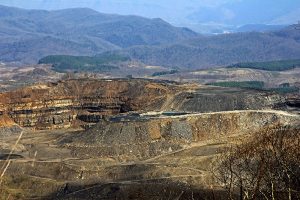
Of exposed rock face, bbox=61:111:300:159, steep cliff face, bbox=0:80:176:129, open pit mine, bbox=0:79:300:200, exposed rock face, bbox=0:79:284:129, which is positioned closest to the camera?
open pit mine, bbox=0:79:300:200

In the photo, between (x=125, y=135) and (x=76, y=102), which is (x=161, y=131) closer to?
(x=125, y=135)

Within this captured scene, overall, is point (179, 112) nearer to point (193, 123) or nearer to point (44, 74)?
point (193, 123)

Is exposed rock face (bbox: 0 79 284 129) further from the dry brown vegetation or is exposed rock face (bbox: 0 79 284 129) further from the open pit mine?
the dry brown vegetation

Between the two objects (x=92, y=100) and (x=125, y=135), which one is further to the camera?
(x=92, y=100)

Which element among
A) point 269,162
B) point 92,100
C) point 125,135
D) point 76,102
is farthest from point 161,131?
point 269,162

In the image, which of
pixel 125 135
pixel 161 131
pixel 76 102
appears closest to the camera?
pixel 125 135

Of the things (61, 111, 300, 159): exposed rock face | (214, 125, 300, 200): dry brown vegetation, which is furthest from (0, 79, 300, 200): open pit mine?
(214, 125, 300, 200): dry brown vegetation

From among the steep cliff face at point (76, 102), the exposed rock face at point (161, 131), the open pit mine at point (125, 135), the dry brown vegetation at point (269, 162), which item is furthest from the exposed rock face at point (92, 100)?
the dry brown vegetation at point (269, 162)
